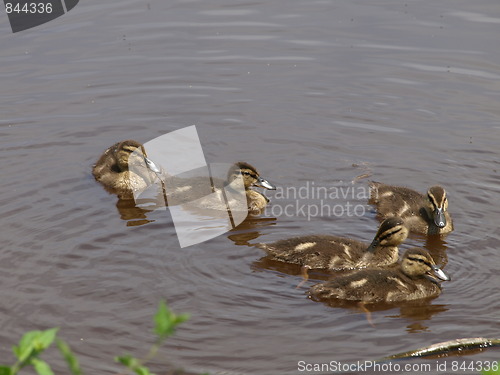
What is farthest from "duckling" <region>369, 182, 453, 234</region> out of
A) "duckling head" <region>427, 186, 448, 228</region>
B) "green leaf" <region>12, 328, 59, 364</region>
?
"green leaf" <region>12, 328, 59, 364</region>

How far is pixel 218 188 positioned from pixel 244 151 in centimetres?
87

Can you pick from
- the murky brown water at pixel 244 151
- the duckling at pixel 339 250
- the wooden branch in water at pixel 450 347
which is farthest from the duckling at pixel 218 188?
the wooden branch in water at pixel 450 347

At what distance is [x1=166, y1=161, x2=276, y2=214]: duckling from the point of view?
25.5 ft

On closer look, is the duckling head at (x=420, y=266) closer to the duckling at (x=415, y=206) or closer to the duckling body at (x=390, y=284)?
the duckling body at (x=390, y=284)

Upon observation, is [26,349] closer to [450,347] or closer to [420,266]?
[450,347]

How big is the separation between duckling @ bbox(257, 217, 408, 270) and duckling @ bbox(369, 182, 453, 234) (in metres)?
0.57

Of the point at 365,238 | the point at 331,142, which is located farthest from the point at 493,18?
the point at 365,238

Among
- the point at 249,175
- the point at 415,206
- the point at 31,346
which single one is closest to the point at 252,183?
the point at 249,175

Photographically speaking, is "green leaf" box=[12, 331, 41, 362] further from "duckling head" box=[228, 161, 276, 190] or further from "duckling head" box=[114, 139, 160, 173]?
"duckling head" box=[114, 139, 160, 173]

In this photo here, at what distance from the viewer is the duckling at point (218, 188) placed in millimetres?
7781

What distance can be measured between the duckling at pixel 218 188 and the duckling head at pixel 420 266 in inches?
72.3

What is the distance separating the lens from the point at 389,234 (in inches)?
259

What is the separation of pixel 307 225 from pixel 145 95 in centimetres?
382

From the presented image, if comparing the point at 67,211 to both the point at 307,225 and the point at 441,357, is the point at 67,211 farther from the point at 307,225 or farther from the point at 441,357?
the point at 441,357
